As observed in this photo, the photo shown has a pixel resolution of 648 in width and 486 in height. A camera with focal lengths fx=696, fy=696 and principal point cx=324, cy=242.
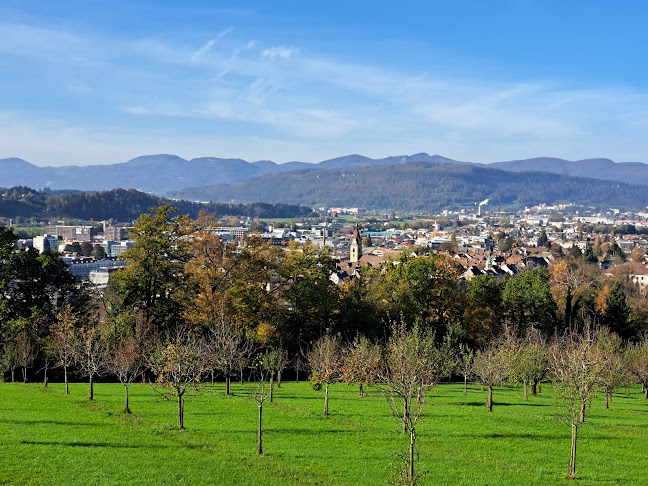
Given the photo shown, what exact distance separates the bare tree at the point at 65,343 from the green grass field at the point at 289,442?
162 cm

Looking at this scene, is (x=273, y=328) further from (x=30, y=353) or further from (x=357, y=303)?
(x=30, y=353)

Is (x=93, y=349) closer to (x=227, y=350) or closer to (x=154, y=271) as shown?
(x=227, y=350)

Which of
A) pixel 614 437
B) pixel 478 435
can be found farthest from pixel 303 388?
pixel 614 437

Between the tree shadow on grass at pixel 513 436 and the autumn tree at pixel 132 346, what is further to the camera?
the autumn tree at pixel 132 346

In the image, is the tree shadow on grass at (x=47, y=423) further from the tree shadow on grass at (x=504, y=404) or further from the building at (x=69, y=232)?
the building at (x=69, y=232)

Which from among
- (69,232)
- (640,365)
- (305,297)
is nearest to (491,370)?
(640,365)

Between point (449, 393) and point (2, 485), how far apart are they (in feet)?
73.9

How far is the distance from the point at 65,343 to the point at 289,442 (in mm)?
14473

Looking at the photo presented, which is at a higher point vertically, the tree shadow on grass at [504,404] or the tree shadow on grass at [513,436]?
the tree shadow on grass at [513,436]

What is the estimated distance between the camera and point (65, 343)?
1198 inches

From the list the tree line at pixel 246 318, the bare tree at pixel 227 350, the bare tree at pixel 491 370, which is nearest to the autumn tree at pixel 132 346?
the tree line at pixel 246 318

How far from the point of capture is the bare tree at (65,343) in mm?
29802

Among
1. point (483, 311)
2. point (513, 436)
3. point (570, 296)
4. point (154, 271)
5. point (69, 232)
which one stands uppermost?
point (154, 271)

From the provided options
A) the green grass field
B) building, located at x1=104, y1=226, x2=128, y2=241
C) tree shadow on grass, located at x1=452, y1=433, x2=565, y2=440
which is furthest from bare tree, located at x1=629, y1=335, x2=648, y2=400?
building, located at x1=104, y1=226, x2=128, y2=241
